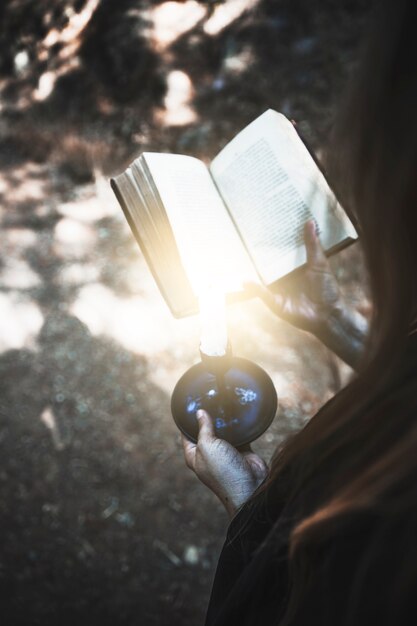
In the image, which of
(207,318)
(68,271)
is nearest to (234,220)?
(207,318)

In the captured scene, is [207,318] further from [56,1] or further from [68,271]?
[56,1]

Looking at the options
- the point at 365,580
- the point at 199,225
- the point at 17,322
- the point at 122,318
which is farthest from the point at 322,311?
the point at 17,322

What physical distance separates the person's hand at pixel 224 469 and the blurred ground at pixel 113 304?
36.3 inches

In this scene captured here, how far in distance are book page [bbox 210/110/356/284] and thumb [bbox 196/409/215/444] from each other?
0.47 meters

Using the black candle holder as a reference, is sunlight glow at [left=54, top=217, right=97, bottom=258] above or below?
above

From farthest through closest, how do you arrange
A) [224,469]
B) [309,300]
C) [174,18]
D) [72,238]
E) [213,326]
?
1. [174,18]
2. [72,238]
3. [309,300]
4. [224,469]
5. [213,326]

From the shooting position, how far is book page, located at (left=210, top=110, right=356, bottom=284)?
4.48 ft

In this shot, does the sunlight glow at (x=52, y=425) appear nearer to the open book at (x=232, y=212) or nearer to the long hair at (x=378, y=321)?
the open book at (x=232, y=212)

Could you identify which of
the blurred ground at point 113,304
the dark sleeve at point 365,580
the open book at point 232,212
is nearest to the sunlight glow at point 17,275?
the blurred ground at point 113,304

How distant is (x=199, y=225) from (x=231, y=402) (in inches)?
21.2

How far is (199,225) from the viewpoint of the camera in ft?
4.40

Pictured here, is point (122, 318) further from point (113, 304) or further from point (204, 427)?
point (204, 427)

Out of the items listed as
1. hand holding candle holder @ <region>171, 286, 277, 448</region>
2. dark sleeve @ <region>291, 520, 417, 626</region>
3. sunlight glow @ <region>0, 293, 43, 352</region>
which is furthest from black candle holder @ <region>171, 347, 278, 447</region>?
sunlight glow @ <region>0, 293, 43, 352</region>

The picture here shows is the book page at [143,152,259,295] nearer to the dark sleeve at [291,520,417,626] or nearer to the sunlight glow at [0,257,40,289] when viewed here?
the dark sleeve at [291,520,417,626]
